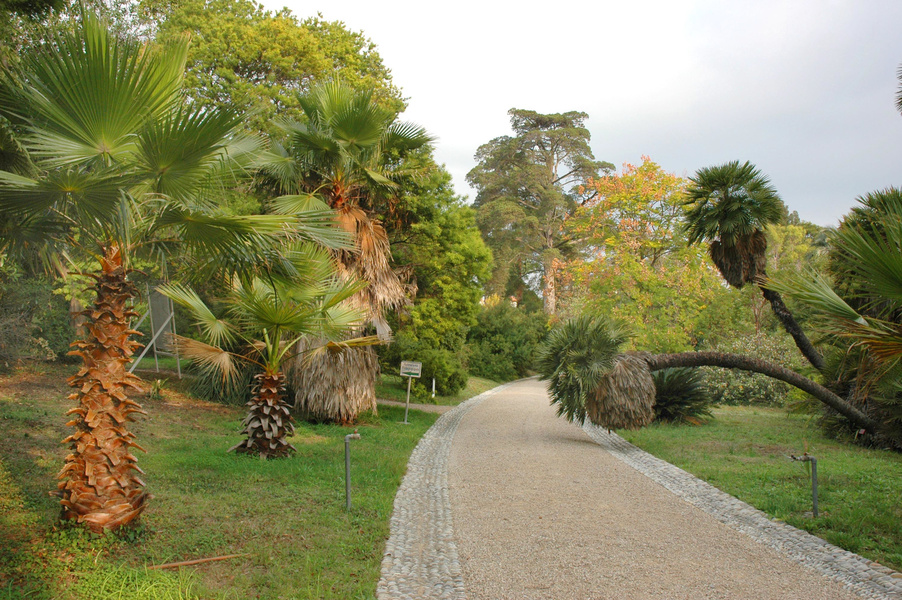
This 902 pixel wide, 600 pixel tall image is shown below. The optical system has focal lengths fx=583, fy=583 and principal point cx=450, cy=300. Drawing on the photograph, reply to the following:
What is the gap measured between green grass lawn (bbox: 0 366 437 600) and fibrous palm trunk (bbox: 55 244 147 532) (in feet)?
0.77

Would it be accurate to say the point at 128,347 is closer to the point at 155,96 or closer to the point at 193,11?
the point at 155,96

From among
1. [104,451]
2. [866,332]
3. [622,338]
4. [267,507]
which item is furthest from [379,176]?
[866,332]

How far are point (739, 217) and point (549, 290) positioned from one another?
29.7 metres

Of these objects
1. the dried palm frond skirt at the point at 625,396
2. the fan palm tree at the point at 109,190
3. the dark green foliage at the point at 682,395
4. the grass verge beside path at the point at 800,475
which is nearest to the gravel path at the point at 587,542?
the grass verge beside path at the point at 800,475

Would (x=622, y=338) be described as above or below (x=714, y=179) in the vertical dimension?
below

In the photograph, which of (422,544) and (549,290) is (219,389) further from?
(549,290)

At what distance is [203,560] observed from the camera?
4.87 metres

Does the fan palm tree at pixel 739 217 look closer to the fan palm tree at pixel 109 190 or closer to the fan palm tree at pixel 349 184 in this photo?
the fan palm tree at pixel 349 184

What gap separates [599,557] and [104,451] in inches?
179

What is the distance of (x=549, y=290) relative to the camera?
4038 centimetres

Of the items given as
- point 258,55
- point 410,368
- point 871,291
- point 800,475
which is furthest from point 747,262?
point 258,55

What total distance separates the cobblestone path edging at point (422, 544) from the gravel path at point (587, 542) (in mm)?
16

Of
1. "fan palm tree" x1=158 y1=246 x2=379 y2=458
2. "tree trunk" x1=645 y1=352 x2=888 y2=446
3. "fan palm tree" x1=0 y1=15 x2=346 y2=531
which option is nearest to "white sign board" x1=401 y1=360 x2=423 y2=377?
"fan palm tree" x1=158 y1=246 x2=379 y2=458

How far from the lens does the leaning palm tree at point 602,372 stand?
1156 cm
